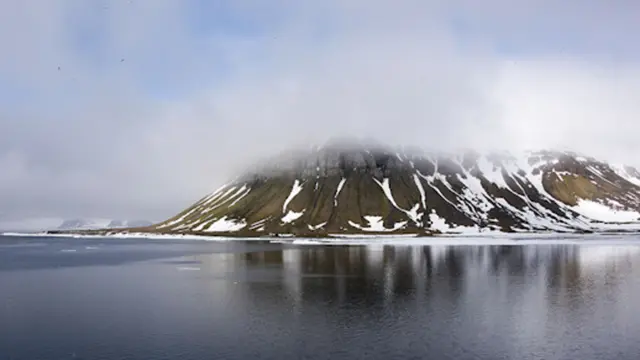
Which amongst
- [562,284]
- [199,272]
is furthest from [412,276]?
[199,272]

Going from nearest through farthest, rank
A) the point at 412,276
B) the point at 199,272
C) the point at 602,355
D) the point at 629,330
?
the point at 602,355
the point at 629,330
the point at 412,276
the point at 199,272

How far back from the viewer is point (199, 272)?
75375 millimetres

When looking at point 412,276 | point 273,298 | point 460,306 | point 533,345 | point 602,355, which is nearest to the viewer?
point 602,355

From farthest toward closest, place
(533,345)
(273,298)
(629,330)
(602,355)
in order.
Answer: (273,298)
(629,330)
(533,345)
(602,355)

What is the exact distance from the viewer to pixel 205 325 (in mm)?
A: 38125

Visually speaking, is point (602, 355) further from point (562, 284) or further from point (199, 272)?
point (199, 272)

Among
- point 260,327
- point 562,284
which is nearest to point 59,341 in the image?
point 260,327

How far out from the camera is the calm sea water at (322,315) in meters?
31.5

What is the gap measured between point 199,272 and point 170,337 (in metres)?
41.6

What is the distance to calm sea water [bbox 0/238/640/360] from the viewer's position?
31453 mm

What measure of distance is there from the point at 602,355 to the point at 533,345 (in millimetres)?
3931

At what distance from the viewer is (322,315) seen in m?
42.2

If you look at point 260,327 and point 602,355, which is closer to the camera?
point 602,355

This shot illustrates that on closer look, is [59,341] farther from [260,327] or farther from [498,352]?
[498,352]
